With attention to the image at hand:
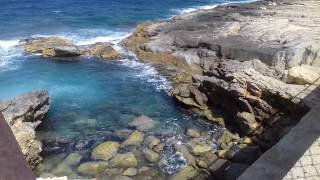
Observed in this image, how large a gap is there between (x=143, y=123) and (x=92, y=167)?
193 inches

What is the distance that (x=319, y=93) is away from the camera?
17953 mm

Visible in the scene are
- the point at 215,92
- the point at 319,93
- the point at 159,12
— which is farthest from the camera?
the point at 159,12

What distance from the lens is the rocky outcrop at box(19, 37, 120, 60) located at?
32.5m

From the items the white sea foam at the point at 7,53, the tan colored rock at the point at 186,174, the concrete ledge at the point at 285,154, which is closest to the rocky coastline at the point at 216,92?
Answer: the tan colored rock at the point at 186,174

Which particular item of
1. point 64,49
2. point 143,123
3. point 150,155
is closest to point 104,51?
point 64,49

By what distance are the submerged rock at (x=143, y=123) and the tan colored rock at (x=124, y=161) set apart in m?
3.00

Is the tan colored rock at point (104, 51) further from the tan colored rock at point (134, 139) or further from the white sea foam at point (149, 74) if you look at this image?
the tan colored rock at point (134, 139)

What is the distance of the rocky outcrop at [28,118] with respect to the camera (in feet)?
58.8

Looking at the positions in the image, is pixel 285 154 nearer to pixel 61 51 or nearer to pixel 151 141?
pixel 151 141

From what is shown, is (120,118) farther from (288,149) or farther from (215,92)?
(288,149)

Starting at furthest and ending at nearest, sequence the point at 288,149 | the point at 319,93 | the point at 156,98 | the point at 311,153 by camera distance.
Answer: the point at 156,98, the point at 319,93, the point at 288,149, the point at 311,153

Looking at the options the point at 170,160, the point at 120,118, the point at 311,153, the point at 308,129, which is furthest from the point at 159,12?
the point at 311,153

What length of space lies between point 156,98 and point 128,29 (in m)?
16.8

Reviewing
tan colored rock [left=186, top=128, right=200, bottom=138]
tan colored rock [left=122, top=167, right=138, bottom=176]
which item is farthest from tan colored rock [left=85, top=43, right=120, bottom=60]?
tan colored rock [left=122, top=167, right=138, bottom=176]
